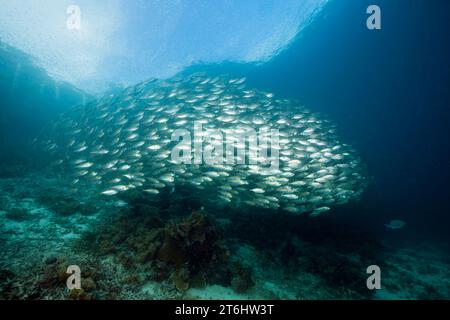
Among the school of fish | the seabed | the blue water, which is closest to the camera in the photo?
the seabed

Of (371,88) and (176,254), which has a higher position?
(371,88)

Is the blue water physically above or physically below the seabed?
above

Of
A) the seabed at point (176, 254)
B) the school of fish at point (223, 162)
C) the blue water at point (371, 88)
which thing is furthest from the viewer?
the blue water at point (371, 88)

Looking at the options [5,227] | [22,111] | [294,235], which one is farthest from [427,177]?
[22,111]

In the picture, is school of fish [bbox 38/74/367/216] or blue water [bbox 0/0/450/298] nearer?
school of fish [bbox 38/74/367/216]

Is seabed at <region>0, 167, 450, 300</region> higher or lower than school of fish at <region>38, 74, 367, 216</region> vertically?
lower

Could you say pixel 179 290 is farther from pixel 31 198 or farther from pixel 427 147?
pixel 427 147

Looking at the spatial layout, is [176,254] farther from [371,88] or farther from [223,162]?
[371,88]

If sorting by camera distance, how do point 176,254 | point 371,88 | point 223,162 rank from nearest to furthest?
point 176,254
point 223,162
point 371,88

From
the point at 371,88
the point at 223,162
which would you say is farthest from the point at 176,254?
the point at 371,88

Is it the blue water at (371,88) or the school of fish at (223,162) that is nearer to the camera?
the school of fish at (223,162)

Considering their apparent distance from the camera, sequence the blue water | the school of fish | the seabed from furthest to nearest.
→ the blue water
the school of fish
the seabed

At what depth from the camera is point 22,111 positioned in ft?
120

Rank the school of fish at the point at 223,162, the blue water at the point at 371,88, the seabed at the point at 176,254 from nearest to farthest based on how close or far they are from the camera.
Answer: the seabed at the point at 176,254 → the school of fish at the point at 223,162 → the blue water at the point at 371,88
